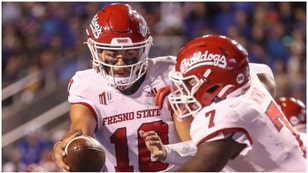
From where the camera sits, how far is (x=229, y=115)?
314cm

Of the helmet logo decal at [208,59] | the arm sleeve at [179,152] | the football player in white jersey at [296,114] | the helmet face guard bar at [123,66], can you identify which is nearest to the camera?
the helmet logo decal at [208,59]

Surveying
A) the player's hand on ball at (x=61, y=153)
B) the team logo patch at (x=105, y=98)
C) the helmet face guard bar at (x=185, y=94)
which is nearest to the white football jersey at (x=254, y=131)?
the helmet face guard bar at (x=185, y=94)

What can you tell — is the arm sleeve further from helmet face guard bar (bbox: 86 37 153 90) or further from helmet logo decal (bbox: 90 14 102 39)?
helmet logo decal (bbox: 90 14 102 39)

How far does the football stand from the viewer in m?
3.67

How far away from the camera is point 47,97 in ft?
28.1

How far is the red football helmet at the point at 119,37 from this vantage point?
161 inches

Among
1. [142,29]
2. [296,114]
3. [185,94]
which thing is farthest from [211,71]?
[296,114]

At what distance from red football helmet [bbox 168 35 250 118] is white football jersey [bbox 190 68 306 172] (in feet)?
0.21

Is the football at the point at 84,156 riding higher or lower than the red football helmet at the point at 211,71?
lower

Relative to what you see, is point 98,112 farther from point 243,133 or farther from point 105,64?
point 243,133

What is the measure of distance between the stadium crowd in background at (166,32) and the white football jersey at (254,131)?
4731 millimetres

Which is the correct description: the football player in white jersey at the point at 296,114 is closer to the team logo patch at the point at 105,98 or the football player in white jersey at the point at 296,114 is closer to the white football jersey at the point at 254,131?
the team logo patch at the point at 105,98

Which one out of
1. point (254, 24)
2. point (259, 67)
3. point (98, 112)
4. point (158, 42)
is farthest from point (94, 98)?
point (254, 24)

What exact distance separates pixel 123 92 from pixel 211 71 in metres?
1.05
